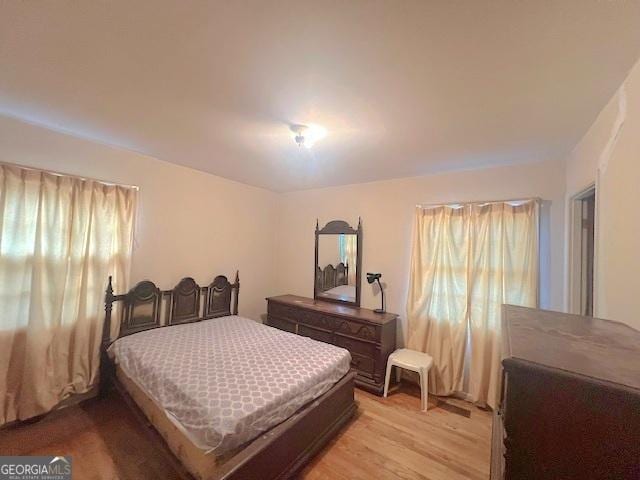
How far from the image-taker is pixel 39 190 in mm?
2098

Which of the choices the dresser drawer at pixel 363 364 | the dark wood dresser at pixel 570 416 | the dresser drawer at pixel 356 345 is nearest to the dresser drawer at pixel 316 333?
the dresser drawer at pixel 356 345

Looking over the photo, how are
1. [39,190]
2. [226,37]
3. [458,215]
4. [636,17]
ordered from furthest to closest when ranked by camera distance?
[458,215]
[39,190]
[226,37]
[636,17]

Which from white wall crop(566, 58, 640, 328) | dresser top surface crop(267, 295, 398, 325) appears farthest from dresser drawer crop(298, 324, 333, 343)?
white wall crop(566, 58, 640, 328)

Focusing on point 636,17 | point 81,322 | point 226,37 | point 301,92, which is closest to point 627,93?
point 636,17

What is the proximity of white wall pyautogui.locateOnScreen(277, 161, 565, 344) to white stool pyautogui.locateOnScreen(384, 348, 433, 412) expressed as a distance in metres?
0.51

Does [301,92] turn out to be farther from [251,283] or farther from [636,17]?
[251,283]

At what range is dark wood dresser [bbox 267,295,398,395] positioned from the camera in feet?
9.29

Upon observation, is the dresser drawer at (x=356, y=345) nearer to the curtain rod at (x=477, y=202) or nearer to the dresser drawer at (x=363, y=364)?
the dresser drawer at (x=363, y=364)

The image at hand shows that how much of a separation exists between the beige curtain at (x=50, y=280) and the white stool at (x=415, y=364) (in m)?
2.91

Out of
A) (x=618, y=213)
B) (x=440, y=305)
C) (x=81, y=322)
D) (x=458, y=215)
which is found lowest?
(x=81, y=322)

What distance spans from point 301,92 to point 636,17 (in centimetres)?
138

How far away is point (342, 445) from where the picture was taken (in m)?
2.03
